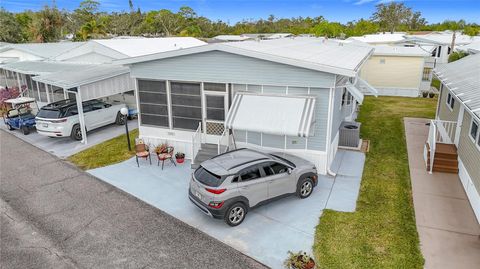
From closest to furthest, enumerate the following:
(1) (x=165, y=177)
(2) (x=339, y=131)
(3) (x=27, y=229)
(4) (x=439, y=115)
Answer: (3) (x=27, y=229) < (1) (x=165, y=177) < (2) (x=339, y=131) < (4) (x=439, y=115)

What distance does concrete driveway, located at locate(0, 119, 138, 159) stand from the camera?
16.5 m

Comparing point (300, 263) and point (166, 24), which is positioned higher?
point (166, 24)

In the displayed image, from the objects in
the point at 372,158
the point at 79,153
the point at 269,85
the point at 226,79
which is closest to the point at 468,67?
the point at 372,158

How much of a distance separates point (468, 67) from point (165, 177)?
14382mm

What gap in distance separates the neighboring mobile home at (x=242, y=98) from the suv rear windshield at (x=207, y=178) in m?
2.82

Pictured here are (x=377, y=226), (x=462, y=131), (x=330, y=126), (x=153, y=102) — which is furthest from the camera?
(x=153, y=102)

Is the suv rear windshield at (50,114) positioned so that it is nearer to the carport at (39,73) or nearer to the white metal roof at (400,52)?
the carport at (39,73)

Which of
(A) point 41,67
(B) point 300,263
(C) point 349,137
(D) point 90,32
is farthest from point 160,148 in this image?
(D) point 90,32

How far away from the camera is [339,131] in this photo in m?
15.7

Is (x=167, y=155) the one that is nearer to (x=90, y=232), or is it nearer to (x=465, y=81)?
(x=90, y=232)

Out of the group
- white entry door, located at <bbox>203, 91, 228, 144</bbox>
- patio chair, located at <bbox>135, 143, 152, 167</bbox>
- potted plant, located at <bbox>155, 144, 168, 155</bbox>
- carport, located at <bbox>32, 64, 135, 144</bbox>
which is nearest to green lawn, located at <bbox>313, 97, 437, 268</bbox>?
white entry door, located at <bbox>203, 91, 228, 144</bbox>

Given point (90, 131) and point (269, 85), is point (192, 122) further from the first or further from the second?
point (90, 131)

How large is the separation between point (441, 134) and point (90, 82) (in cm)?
1645

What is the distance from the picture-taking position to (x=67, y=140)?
18.0 meters
